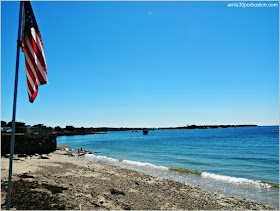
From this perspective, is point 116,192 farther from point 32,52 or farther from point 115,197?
point 32,52

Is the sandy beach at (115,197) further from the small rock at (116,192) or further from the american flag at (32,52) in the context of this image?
the american flag at (32,52)

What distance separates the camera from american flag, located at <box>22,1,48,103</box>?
17.1 feet

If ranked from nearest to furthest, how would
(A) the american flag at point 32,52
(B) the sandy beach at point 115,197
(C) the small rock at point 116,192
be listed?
(A) the american flag at point 32,52 → (B) the sandy beach at point 115,197 → (C) the small rock at point 116,192

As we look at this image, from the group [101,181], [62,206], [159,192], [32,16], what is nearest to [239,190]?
[159,192]

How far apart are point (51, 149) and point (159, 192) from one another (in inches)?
1098

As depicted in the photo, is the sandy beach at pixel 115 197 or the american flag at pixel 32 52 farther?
the sandy beach at pixel 115 197

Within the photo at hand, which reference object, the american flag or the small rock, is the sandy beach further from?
the american flag

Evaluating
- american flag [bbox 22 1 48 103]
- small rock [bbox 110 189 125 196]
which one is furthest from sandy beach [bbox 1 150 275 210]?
american flag [bbox 22 1 48 103]

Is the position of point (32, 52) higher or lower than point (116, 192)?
higher

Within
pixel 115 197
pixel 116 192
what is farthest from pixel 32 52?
pixel 116 192

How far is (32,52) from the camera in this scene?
5234mm

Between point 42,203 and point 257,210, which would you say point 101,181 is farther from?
point 257,210

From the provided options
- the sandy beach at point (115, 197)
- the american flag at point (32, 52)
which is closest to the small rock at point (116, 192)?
the sandy beach at point (115, 197)

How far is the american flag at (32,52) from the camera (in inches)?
206
